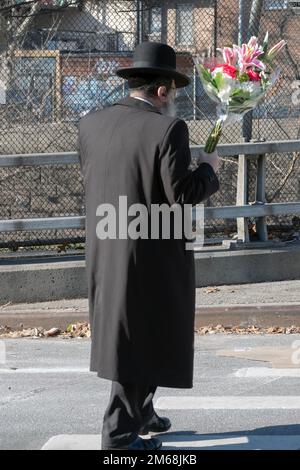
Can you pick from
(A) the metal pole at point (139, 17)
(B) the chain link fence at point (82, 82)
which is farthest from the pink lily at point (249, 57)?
(A) the metal pole at point (139, 17)

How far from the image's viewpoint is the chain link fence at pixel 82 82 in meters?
10.9

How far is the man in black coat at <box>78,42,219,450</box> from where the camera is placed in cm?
518

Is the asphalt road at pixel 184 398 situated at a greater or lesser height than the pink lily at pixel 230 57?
lesser

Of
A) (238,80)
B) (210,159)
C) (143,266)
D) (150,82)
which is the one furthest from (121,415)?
(238,80)

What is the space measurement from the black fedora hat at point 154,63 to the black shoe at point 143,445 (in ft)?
6.27

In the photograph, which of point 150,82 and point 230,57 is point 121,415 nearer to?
point 150,82

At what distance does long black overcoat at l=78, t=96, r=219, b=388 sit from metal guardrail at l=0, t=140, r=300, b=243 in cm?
460

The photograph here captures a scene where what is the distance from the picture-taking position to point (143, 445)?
5.47 m

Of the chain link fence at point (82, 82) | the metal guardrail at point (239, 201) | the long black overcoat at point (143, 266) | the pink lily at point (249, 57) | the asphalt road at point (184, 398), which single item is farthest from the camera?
the chain link fence at point (82, 82)

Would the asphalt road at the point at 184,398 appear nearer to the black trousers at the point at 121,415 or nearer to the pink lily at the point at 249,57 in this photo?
the black trousers at the point at 121,415

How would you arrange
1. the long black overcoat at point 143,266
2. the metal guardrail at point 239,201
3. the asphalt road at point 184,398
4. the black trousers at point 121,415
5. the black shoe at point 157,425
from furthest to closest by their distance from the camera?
the metal guardrail at point 239,201 < the asphalt road at point 184,398 < the black shoe at point 157,425 < the black trousers at point 121,415 < the long black overcoat at point 143,266

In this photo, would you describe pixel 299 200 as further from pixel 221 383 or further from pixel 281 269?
pixel 221 383

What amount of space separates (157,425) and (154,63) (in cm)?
205

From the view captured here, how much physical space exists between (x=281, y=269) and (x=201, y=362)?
254 cm
